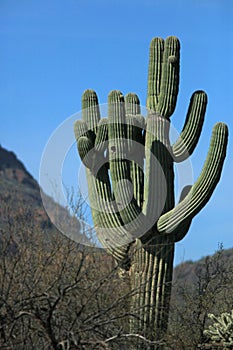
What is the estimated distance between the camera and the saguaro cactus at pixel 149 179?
12.7 meters

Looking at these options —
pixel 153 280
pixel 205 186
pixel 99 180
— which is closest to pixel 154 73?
pixel 99 180

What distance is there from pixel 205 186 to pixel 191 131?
3.03 feet

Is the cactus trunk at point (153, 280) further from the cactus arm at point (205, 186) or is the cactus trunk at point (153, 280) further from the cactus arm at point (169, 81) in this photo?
the cactus arm at point (169, 81)

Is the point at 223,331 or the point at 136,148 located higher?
the point at 136,148

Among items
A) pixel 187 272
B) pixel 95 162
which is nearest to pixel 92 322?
pixel 95 162

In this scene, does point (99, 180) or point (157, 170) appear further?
point (99, 180)

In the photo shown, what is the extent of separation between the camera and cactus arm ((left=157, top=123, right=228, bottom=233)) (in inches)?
497

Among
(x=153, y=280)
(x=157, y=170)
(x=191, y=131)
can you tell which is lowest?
(x=153, y=280)

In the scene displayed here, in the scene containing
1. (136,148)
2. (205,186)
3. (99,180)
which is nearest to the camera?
(205,186)

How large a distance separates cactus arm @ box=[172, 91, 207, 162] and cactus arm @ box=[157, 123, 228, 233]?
1.20ft

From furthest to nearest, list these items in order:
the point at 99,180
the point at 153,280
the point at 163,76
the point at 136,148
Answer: the point at 99,180
the point at 136,148
the point at 163,76
the point at 153,280

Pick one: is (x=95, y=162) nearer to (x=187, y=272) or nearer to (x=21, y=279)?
(x=21, y=279)

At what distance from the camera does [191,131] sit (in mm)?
12961

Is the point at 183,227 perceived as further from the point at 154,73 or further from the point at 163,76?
the point at 154,73
